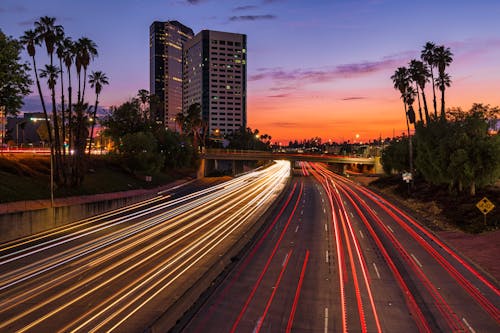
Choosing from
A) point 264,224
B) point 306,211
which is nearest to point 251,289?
point 264,224

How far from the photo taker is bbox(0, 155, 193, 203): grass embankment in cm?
3866

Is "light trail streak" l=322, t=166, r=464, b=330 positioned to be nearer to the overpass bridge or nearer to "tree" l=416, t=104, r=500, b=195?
"tree" l=416, t=104, r=500, b=195

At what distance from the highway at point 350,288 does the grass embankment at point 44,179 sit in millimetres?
23817

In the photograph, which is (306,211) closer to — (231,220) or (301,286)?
(231,220)

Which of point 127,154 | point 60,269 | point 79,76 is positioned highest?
point 79,76

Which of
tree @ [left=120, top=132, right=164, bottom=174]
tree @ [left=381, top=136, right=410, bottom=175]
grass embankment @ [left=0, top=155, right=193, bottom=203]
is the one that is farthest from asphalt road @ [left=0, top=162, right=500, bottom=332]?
tree @ [left=381, top=136, right=410, bottom=175]

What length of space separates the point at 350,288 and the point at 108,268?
40.8ft

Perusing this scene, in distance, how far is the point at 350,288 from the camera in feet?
60.2

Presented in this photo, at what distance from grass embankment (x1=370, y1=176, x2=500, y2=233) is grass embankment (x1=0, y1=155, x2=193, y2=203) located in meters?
36.9

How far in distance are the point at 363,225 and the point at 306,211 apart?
9.86 m

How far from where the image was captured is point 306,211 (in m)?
45.0

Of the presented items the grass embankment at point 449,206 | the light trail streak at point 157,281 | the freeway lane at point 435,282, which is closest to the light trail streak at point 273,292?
the light trail streak at point 157,281

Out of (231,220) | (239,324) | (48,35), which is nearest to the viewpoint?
(239,324)

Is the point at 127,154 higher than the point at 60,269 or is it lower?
higher
